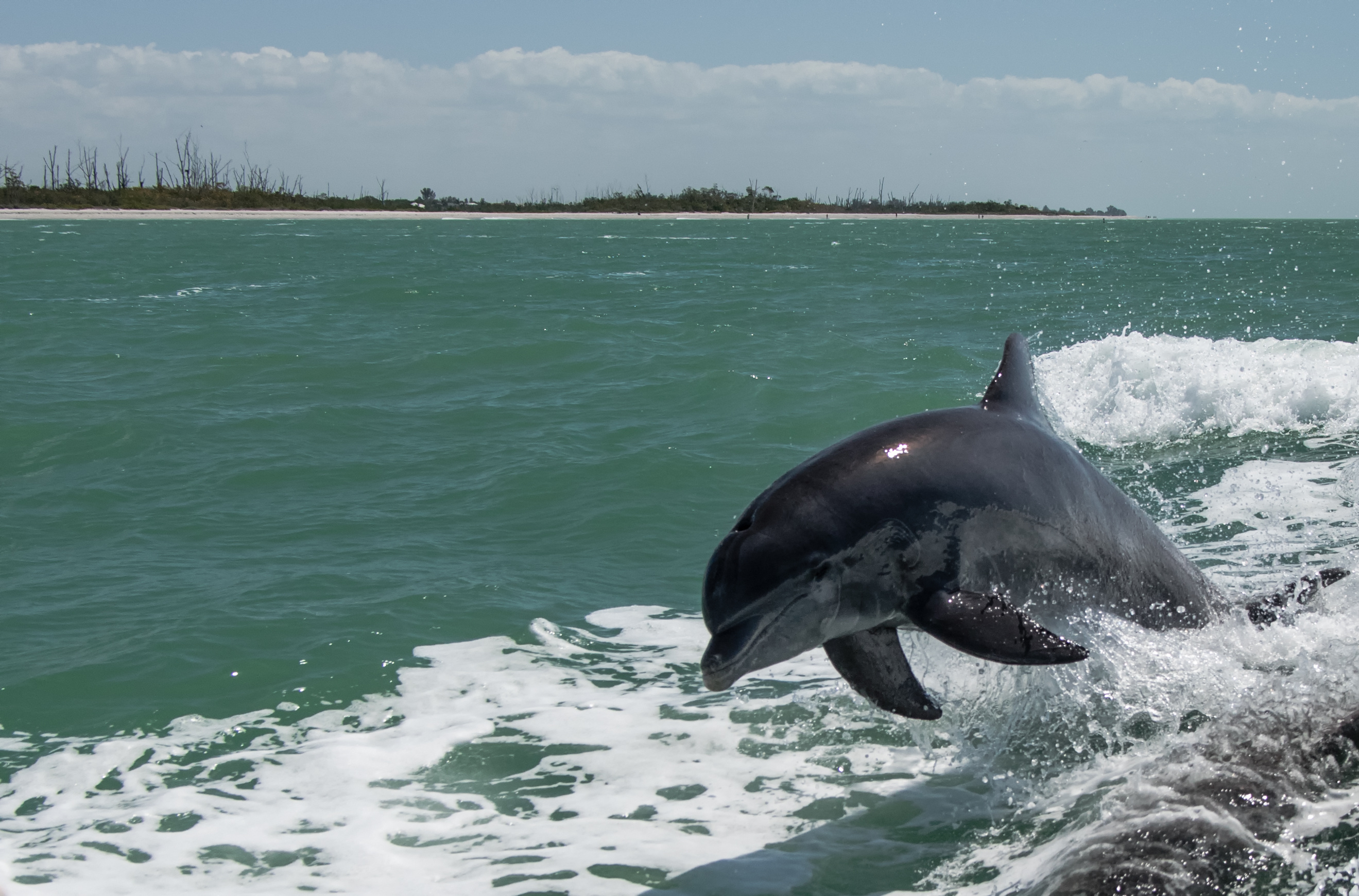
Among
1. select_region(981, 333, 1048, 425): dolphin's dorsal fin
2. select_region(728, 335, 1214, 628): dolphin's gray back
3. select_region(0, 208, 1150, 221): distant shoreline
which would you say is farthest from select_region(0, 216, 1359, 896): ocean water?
select_region(0, 208, 1150, 221): distant shoreline

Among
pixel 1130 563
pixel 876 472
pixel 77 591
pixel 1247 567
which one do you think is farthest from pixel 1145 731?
pixel 77 591

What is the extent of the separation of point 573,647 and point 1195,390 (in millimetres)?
8763

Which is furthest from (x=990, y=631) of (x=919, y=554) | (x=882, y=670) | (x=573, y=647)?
(x=573, y=647)

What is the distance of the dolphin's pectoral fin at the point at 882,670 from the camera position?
3.72 meters

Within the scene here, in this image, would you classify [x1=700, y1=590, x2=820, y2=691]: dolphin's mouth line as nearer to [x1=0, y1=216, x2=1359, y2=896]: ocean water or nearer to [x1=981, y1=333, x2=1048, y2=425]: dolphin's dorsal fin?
[x1=0, y1=216, x2=1359, y2=896]: ocean water

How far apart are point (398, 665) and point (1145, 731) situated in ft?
12.2

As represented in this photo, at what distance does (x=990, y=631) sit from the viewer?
3.42 meters

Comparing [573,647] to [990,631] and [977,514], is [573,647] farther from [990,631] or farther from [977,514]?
[990,631]

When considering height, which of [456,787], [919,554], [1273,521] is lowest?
[456,787]

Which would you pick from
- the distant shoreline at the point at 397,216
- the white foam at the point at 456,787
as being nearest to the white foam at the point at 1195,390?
the white foam at the point at 456,787

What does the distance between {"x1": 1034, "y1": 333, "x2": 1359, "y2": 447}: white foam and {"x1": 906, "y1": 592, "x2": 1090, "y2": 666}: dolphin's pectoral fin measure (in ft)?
28.9

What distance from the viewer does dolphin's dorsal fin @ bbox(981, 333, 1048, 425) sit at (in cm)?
431

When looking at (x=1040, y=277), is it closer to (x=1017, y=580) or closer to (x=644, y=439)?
(x=644, y=439)

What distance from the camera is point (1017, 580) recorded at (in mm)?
3914
